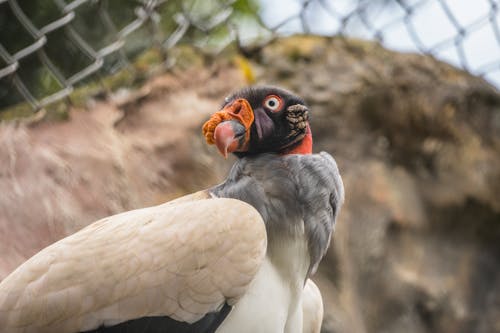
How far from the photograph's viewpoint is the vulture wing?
1.55 metres

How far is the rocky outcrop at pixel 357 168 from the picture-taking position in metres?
2.39

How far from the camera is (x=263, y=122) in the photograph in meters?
1.80

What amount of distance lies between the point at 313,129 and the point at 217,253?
137 centimetres

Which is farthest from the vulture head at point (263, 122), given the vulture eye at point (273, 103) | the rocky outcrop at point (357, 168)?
the rocky outcrop at point (357, 168)

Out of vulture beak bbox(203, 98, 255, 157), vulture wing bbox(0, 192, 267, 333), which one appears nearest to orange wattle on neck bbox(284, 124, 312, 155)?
vulture beak bbox(203, 98, 255, 157)

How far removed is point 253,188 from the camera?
5.90 feet

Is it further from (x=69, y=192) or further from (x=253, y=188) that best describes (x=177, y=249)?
(x=69, y=192)

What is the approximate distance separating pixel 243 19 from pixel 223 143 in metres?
1.57

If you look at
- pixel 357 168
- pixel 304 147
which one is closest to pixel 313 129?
pixel 357 168

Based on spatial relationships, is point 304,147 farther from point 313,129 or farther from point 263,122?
point 313,129

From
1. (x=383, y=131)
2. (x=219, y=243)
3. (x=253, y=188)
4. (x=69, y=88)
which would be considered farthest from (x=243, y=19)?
(x=219, y=243)

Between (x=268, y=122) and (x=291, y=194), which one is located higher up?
(x=268, y=122)

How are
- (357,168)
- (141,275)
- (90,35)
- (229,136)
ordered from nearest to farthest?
(141,275) → (229,136) → (90,35) → (357,168)

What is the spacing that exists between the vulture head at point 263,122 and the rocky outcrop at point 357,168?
70cm
